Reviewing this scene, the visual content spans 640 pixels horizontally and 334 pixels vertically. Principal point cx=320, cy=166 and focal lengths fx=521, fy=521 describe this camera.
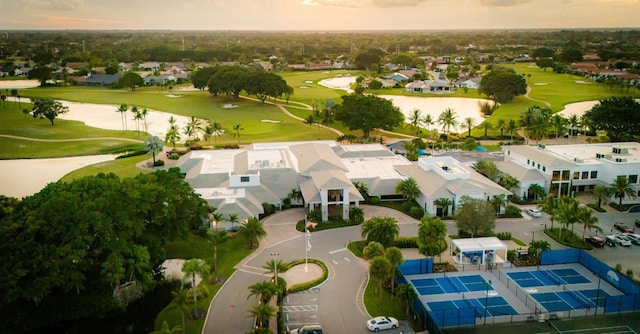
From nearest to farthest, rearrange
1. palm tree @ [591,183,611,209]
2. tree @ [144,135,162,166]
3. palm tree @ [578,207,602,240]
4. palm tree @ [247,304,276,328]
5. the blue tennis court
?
palm tree @ [247,304,276,328] < the blue tennis court < palm tree @ [578,207,602,240] < palm tree @ [591,183,611,209] < tree @ [144,135,162,166]

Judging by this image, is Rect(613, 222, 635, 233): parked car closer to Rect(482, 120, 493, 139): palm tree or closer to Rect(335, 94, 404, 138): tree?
Rect(482, 120, 493, 139): palm tree

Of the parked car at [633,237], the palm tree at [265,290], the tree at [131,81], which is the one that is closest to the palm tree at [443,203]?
the parked car at [633,237]

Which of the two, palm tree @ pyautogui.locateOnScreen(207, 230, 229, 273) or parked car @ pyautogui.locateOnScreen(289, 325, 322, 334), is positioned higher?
palm tree @ pyautogui.locateOnScreen(207, 230, 229, 273)

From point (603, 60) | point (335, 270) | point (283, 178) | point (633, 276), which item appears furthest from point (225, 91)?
point (603, 60)

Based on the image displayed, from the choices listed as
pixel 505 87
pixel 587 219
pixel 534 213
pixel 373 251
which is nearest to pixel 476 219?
pixel 587 219

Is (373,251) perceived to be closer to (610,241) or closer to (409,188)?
(409,188)

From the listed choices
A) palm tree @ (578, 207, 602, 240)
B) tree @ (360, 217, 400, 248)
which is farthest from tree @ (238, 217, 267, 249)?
palm tree @ (578, 207, 602, 240)

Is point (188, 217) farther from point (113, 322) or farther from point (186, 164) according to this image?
point (186, 164)
